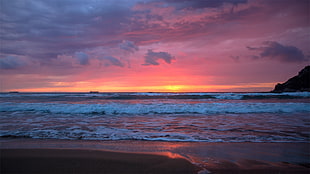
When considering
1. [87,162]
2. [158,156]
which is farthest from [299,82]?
[87,162]

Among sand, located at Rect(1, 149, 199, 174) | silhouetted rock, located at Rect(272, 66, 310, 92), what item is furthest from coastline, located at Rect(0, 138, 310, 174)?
silhouetted rock, located at Rect(272, 66, 310, 92)

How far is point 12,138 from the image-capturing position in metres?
5.08

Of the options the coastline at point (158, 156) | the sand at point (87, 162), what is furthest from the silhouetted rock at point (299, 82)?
the sand at point (87, 162)

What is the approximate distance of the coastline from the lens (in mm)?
3000

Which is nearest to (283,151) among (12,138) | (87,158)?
(87,158)

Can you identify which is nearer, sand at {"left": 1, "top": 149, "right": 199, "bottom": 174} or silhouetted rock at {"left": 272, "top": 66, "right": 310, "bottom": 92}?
sand at {"left": 1, "top": 149, "right": 199, "bottom": 174}

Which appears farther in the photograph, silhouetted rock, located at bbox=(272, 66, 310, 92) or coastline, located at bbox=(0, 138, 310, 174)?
silhouetted rock, located at bbox=(272, 66, 310, 92)

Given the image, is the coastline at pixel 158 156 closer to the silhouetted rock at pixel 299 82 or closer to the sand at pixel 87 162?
the sand at pixel 87 162

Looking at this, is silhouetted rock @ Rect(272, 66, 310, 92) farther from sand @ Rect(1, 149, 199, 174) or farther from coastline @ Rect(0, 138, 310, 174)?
sand @ Rect(1, 149, 199, 174)

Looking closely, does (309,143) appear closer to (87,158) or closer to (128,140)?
(128,140)

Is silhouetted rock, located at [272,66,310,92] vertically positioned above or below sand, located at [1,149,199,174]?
above

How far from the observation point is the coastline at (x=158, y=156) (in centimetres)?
300

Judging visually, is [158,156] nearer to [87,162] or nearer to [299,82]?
[87,162]

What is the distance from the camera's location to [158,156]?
11.5 ft
